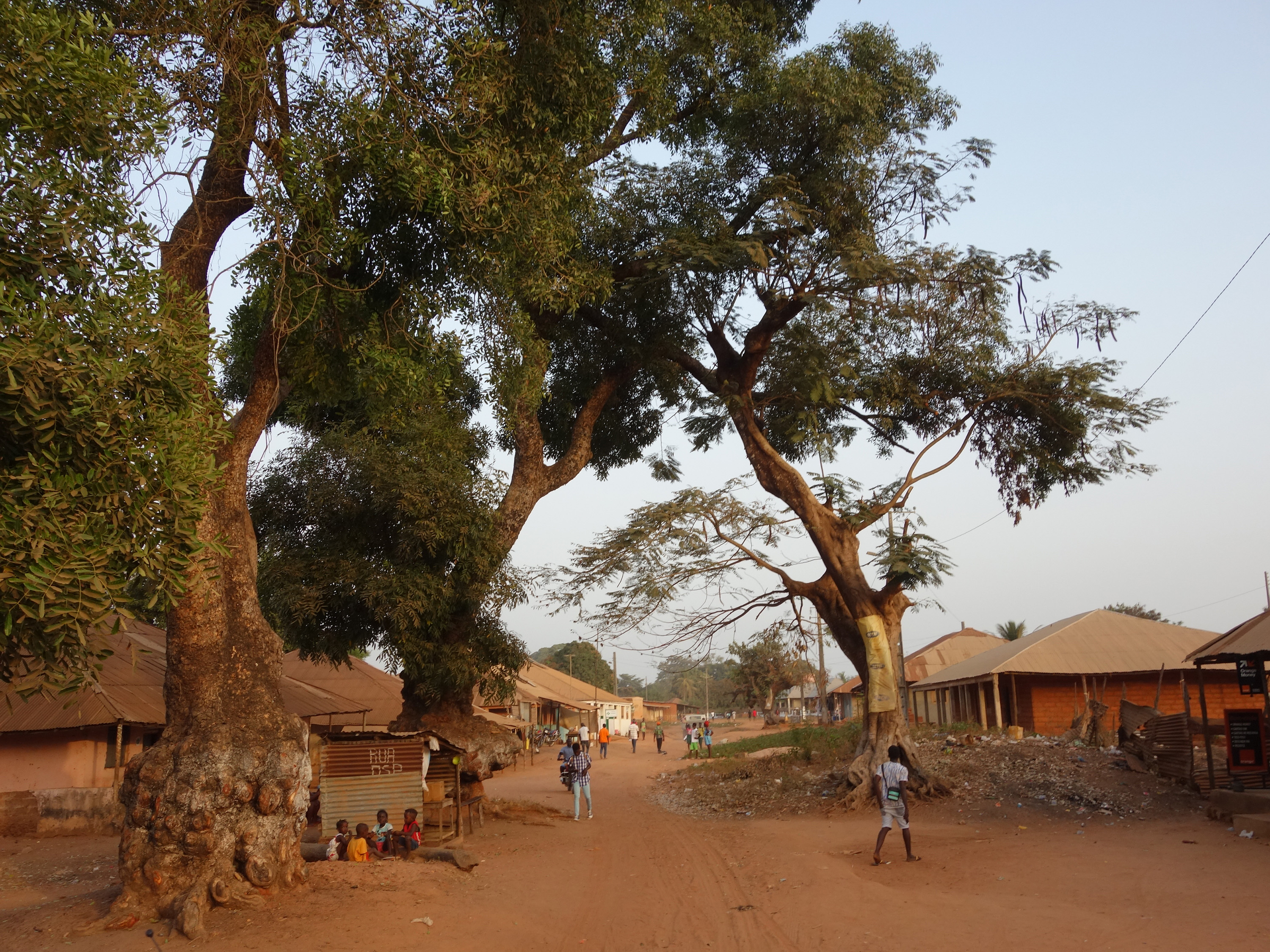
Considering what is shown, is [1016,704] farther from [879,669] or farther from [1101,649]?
[879,669]

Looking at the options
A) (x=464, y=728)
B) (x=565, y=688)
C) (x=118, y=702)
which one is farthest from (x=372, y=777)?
(x=565, y=688)

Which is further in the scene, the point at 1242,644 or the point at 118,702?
the point at 118,702

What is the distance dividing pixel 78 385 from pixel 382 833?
26.3 feet

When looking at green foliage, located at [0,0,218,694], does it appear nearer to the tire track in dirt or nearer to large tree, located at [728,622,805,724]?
the tire track in dirt

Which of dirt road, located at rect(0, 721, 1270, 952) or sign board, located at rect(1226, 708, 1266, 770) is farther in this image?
sign board, located at rect(1226, 708, 1266, 770)

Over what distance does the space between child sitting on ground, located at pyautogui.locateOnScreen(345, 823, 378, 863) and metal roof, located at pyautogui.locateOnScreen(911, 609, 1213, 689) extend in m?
19.9

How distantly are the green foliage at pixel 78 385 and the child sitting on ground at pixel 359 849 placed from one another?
5547mm

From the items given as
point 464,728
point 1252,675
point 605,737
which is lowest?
point 605,737

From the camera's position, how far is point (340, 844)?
10703 millimetres

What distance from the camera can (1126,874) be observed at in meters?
9.59

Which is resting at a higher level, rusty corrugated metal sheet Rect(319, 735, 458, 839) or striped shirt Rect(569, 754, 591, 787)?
rusty corrugated metal sheet Rect(319, 735, 458, 839)

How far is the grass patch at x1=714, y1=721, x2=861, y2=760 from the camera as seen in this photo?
24.3 meters

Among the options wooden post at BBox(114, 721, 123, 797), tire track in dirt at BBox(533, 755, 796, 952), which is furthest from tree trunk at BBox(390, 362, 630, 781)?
wooden post at BBox(114, 721, 123, 797)

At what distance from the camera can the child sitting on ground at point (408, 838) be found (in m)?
11.4
